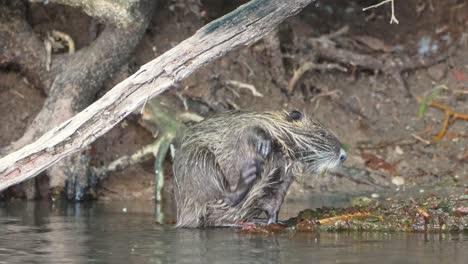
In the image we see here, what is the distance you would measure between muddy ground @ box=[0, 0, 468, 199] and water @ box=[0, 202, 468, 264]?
7.95 ft

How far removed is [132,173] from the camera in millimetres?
10289

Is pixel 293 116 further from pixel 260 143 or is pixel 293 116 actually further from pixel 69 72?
pixel 69 72

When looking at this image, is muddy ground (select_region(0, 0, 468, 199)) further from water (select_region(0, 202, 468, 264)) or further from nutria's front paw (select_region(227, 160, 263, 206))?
nutria's front paw (select_region(227, 160, 263, 206))

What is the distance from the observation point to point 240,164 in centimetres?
723

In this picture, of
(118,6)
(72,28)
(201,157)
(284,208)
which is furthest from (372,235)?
(72,28)

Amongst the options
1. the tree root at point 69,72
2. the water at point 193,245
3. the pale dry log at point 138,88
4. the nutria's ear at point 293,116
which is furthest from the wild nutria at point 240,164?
the tree root at point 69,72

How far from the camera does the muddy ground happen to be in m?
10.1

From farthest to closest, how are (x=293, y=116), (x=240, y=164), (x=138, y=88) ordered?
(x=293, y=116) < (x=240, y=164) < (x=138, y=88)

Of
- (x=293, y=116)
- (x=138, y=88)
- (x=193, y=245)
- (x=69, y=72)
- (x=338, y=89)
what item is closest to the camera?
(x=193, y=245)

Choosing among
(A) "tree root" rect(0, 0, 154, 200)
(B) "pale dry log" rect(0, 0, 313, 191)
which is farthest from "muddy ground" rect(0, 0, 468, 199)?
(B) "pale dry log" rect(0, 0, 313, 191)

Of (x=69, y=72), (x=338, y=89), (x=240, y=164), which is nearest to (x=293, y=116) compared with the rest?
(x=240, y=164)

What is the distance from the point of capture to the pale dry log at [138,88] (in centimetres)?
678

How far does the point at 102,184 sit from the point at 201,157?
289cm

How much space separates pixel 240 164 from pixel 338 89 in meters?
3.86
